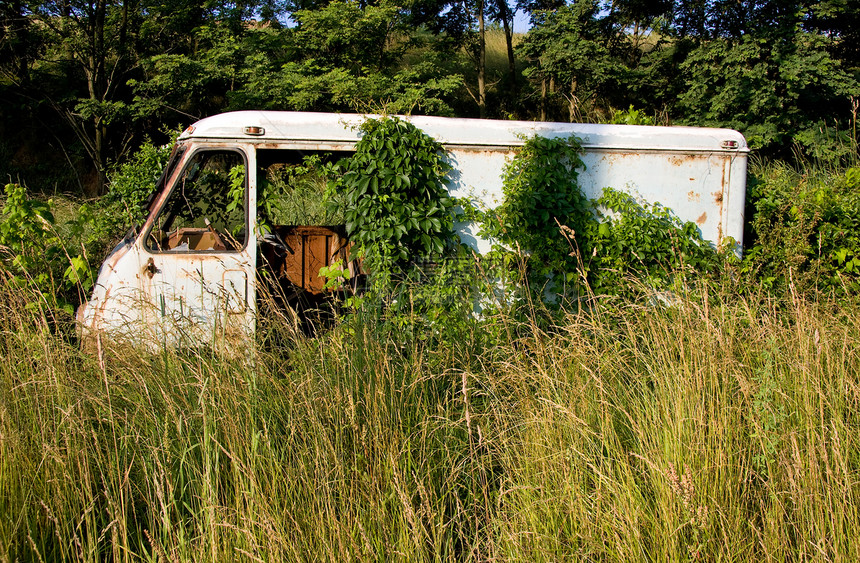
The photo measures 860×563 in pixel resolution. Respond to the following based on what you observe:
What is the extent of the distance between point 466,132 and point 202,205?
123 inches

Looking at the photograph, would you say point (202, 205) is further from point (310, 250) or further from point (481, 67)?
point (481, 67)

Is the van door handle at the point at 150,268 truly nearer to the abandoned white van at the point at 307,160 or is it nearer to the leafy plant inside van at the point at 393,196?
the abandoned white van at the point at 307,160

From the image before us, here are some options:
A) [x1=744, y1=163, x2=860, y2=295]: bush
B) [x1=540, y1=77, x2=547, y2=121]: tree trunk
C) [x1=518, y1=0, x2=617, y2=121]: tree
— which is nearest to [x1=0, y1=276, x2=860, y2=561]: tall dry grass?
[x1=744, y1=163, x2=860, y2=295]: bush

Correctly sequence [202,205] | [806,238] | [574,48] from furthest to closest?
[574,48]
[202,205]
[806,238]

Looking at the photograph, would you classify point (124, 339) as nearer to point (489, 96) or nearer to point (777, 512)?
point (777, 512)

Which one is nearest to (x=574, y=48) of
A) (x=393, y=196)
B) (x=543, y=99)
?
(x=543, y=99)

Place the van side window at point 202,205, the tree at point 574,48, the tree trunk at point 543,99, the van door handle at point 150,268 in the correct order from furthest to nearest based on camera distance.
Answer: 1. the tree trunk at point 543,99
2. the tree at point 574,48
3. the van side window at point 202,205
4. the van door handle at point 150,268

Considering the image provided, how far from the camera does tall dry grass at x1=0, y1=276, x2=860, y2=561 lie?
242cm

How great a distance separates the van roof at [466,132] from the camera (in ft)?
16.0

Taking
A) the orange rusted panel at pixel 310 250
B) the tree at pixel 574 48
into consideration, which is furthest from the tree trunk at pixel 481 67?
the orange rusted panel at pixel 310 250

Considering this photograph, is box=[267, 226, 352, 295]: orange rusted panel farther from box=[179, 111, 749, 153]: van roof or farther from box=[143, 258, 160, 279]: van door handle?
box=[143, 258, 160, 279]: van door handle

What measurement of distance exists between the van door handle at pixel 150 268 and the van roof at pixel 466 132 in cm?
104

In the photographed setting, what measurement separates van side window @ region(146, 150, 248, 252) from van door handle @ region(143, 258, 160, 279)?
10 cm

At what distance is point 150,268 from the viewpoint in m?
4.71
